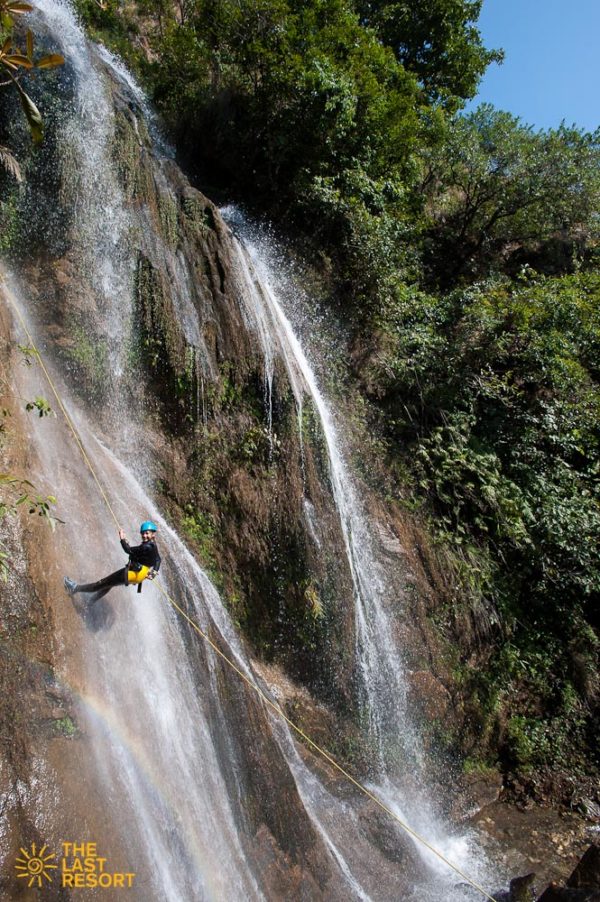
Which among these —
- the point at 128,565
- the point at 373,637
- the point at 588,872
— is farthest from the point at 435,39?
the point at 588,872

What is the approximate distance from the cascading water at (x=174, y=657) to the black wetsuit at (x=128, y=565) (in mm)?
221

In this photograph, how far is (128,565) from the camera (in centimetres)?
583

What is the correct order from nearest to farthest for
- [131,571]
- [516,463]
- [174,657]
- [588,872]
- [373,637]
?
[131,571] → [174,657] → [588,872] → [373,637] → [516,463]

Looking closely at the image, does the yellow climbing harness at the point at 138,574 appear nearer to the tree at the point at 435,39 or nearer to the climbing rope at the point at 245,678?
the climbing rope at the point at 245,678

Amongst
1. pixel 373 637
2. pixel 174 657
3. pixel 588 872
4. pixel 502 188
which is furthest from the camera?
pixel 502 188

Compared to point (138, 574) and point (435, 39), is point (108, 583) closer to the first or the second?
point (138, 574)

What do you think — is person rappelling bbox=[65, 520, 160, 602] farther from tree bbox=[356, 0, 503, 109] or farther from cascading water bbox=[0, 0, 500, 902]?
tree bbox=[356, 0, 503, 109]

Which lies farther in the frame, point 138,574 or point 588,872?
point 588,872

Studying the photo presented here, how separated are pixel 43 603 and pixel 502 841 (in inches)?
273

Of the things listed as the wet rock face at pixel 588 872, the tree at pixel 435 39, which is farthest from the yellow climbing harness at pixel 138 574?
the tree at pixel 435 39

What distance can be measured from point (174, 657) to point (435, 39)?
65.7ft

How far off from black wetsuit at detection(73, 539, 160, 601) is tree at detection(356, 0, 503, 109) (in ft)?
57.4

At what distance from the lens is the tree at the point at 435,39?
1811 cm

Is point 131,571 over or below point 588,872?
below
